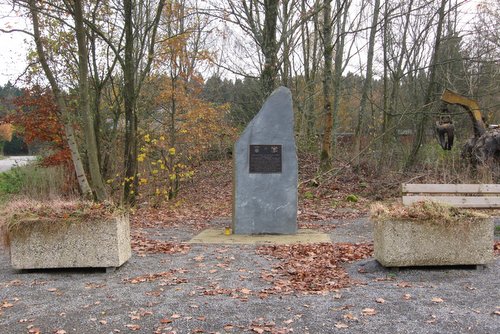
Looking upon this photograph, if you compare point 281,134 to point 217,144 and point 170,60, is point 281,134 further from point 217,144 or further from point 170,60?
point 217,144

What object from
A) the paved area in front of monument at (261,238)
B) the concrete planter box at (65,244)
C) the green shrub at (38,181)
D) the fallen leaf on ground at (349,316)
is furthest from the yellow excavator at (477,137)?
the green shrub at (38,181)

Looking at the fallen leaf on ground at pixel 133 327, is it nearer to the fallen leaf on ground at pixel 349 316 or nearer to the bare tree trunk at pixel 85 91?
the fallen leaf on ground at pixel 349 316

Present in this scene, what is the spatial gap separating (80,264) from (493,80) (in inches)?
756

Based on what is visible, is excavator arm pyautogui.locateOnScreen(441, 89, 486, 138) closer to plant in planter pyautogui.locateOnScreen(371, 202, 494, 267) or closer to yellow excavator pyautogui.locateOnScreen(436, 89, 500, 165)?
yellow excavator pyautogui.locateOnScreen(436, 89, 500, 165)

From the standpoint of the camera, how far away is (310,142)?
21922mm

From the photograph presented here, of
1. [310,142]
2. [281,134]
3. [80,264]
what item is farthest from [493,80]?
[80,264]

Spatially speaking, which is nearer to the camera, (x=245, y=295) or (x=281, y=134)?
(x=245, y=295)

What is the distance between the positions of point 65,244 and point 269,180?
3992mm

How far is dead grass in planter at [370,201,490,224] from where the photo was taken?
550cm

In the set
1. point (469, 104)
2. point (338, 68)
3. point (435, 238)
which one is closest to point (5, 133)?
point (338, 68)

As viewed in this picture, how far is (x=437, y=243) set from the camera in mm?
5480

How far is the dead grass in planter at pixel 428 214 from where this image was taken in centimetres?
550

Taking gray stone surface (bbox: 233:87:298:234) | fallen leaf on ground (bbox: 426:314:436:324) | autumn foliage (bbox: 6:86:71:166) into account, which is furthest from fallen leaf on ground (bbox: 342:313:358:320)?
autumn foliage (bbox: 6:86:71:166)

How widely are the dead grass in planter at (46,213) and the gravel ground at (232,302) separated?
0.60 m
